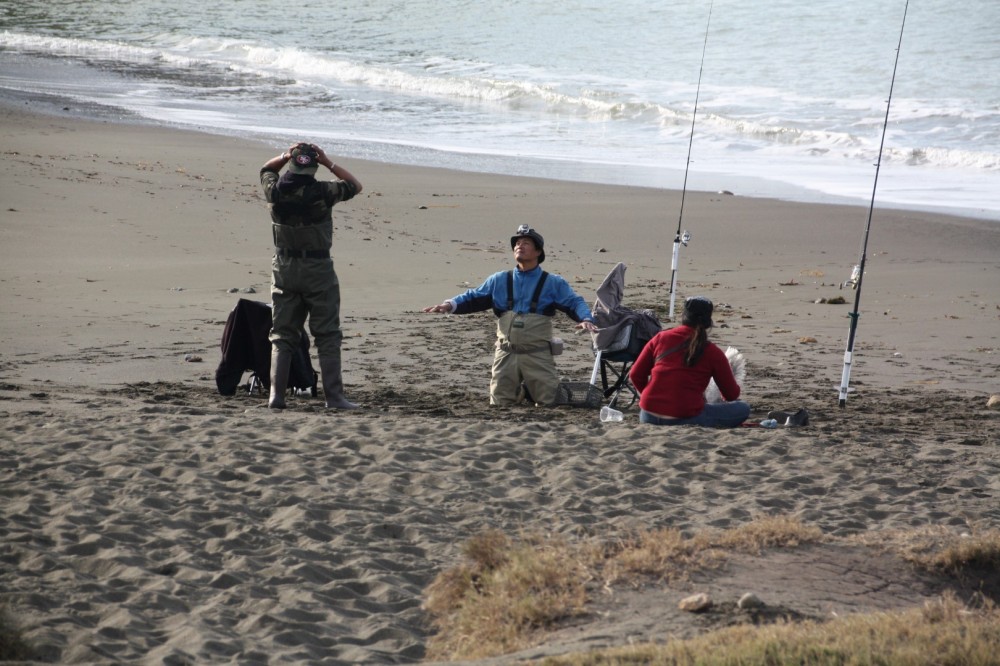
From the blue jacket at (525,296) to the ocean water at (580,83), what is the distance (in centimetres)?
416

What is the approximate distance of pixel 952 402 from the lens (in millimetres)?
9023

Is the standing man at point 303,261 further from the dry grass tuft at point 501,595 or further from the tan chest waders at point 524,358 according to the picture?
the dry grass tuft at point 501,595

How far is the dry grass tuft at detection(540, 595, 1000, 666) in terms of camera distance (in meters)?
4.09

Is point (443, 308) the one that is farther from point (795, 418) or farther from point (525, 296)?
point (795, 418)

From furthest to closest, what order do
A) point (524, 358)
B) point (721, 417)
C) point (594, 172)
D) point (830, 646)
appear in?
point (594, 172) → point (524, 358) → point (721, 417) → point (830, 646)

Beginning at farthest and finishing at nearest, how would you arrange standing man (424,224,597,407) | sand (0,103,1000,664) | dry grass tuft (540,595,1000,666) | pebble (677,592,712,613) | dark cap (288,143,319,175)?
1. standing man (424,224,597,407)
2. dark cap (288,143,319,175)
3. sand (0,103,1000,664)
4. pebble (677,592,712,613)
5. dry grass tuft (540,595,1000,666)

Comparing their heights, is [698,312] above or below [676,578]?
above

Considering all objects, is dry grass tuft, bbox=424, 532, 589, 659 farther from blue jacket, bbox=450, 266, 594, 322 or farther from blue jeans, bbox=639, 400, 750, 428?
blue jacket, bbox=450, 266, 594, 322

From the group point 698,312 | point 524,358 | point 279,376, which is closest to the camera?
point 698,312

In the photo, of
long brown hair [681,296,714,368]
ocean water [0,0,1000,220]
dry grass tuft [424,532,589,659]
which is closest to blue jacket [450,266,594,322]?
long brown hair [681,296,714,368]

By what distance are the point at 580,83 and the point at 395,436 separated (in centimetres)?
3047

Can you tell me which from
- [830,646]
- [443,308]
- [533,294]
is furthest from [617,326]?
[830,646]

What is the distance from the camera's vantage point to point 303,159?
7.92 metres

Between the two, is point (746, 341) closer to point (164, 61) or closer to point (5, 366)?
point (5, 366)
